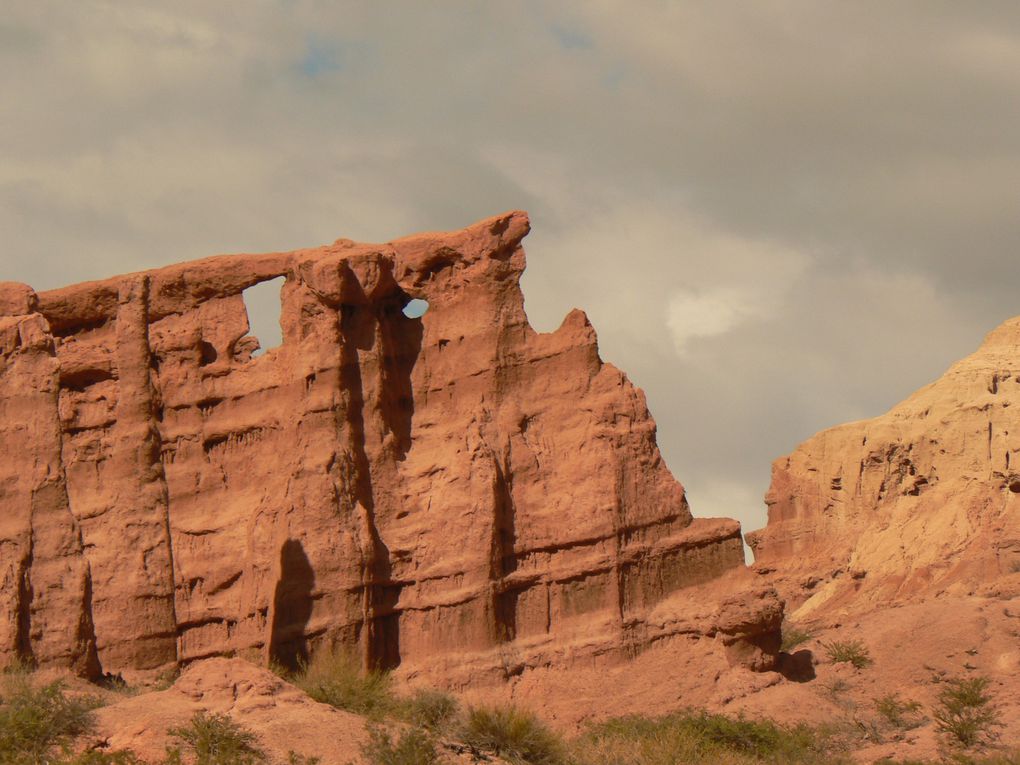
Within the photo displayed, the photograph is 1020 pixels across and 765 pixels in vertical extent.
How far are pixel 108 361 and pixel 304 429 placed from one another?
533 cm

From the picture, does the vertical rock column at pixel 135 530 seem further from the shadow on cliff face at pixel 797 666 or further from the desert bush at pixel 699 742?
the shadow on cliff face at pixel 797 666

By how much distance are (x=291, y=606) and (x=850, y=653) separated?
10.4 metres

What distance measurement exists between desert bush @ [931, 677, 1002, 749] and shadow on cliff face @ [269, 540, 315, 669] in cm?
1181

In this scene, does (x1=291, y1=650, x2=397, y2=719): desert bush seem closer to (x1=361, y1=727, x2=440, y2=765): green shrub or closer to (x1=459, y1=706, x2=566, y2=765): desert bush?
(x1=459, y1=706, x2=566, y2=765): desert bush

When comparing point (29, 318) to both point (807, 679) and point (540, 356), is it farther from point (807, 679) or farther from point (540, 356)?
point (807, 679)

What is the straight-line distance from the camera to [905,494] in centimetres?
5338

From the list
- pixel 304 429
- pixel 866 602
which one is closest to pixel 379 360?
pixel 304 429

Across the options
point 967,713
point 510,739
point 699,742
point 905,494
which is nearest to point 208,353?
point 699,742

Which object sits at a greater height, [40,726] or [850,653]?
[850,653]

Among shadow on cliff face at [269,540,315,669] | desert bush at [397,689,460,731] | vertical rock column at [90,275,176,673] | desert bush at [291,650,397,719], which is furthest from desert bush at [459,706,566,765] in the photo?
vertical rock column at [90,275,176,673]

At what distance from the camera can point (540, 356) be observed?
39438 millimetres

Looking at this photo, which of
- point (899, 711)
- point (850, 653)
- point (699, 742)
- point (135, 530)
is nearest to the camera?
point (699, 742)

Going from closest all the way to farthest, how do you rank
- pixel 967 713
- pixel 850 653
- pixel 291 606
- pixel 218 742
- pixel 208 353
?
pixel 218 742 < pixel 967 713 < pixel 850 653 < pixel 291 606 < pixel 208 353

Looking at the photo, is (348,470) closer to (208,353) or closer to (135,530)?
(135,530)
